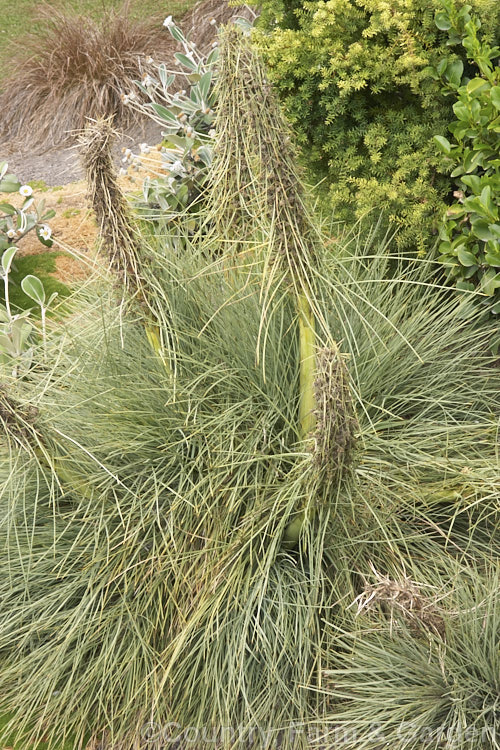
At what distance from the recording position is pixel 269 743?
2660 millimetres

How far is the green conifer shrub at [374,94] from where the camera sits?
3.49 m

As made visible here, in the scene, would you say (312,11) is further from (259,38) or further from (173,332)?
(173,332)

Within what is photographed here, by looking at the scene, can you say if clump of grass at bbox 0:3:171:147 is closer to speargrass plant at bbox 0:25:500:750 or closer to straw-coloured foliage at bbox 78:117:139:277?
speargrass plant at bbox 0:25:500:750

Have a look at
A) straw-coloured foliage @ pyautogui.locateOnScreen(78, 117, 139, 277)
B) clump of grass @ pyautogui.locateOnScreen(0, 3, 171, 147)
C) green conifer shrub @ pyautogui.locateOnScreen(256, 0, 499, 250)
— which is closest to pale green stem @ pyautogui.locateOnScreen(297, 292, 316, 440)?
straw-coloured foliage @ pyautogui.locateOnScreen(78, 117, 139, 277)

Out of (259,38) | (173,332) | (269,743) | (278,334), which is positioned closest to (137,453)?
(173,332)

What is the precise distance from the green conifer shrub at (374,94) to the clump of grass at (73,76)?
4444 millimetres

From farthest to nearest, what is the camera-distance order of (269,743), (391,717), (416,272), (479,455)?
(416,272), (479,455), (269,743), (391,717)

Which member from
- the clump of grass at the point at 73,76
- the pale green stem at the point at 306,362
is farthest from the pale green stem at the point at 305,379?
the clump of grass at the point at 73,76

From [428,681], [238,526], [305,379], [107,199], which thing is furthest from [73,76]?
[428,681]

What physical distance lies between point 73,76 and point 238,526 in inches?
260

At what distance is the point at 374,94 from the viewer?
376cm

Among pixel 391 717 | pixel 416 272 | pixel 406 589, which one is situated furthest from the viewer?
pixel 416 272

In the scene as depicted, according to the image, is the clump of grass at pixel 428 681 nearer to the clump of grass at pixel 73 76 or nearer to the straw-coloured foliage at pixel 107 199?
the straw-coloured foliage at pixel 107 199

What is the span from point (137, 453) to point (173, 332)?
50 centimetres
